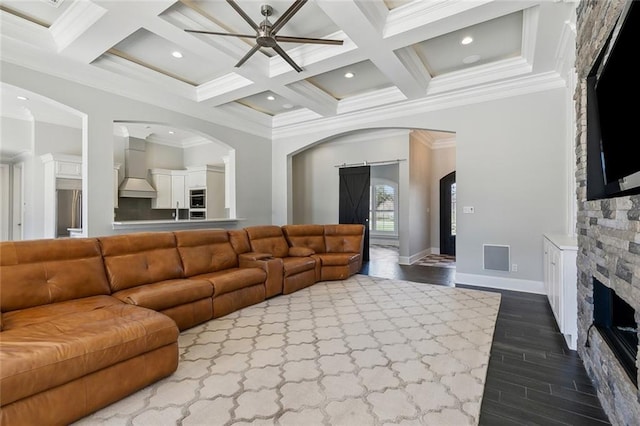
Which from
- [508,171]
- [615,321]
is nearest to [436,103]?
[508,171]

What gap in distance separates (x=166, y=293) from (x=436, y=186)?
7.17 m

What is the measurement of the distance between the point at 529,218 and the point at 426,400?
3645 millimetres

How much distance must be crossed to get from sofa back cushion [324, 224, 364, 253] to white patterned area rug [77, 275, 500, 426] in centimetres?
178

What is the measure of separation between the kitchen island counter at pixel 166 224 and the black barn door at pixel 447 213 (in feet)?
17.1

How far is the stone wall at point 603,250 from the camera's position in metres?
1.43

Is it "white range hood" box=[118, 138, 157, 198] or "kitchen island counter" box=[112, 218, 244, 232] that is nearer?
"kitchen island counter" box=[112, 218, 244, 232]

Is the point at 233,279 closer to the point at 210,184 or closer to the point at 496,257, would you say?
the point at 496,257

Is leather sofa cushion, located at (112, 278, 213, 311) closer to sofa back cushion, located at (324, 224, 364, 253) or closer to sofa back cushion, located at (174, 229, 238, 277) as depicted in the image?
sofa back cushion, located at (174, 229, 238, 277)

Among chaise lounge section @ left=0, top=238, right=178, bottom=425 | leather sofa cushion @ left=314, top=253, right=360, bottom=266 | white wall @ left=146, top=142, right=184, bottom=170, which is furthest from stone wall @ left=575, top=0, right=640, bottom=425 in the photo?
white wall @ left=146, top=142, right=184, bottom=170

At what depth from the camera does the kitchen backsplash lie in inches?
280

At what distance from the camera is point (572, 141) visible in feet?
12.6

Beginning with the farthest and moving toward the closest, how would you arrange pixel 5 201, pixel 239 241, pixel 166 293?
pixel 5 201
pixel 239 241
pixel 166 293

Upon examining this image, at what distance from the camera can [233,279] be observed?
3.50m

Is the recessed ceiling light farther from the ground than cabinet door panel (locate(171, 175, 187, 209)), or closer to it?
farther from the ground
